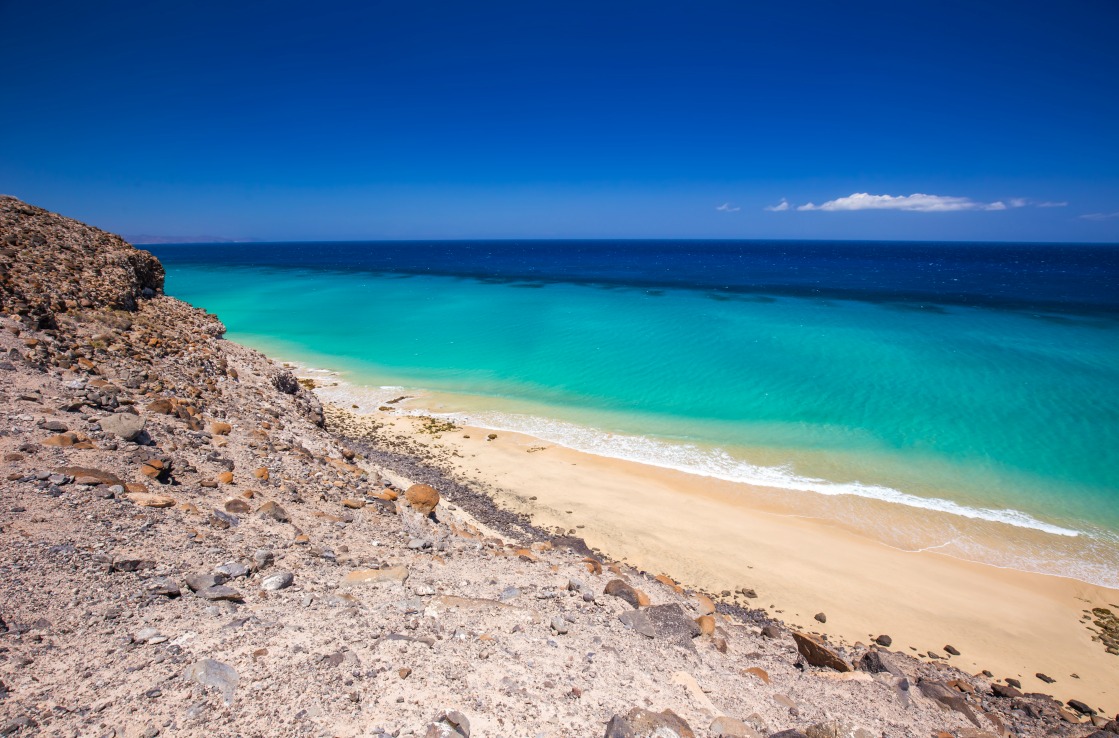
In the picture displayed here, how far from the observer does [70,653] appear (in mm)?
3938

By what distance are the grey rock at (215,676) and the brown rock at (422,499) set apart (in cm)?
496

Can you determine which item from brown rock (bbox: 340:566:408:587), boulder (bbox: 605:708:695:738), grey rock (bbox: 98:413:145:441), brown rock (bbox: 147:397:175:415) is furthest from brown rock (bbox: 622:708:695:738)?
brown rock (bbox: 147:397:175:415)

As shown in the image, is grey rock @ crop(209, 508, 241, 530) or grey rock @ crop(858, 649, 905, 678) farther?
grey rock @ crop(858, 649, 905, 678)

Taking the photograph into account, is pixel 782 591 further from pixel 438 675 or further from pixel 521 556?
pixel 438 675

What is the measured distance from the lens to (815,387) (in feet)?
84.4

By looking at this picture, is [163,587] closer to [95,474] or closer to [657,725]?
[95,474]

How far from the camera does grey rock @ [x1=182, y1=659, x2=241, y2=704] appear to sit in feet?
13.0

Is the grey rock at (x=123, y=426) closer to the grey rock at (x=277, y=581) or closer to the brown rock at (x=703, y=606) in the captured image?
the grey rock at (x=277, y=581)

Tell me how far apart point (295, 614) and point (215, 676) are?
1.02 metres

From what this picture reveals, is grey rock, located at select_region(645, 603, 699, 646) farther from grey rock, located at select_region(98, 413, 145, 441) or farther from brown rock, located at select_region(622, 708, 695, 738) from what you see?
grey rock, located at select_region(98, 413, 145, 441)

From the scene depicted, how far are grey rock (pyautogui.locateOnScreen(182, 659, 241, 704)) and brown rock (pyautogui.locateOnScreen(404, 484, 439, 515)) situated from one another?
496cm

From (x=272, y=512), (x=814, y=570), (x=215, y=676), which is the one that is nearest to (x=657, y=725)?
(x=215, y=676)

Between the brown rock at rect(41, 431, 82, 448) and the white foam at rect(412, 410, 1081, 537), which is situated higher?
the brown rock at rect(41, 431, 82, 448)

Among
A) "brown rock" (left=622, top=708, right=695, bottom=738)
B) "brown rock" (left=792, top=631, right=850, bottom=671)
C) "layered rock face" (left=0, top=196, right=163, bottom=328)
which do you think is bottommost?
"brown rock" (left=792, top=631, right=850, bottom=671)
